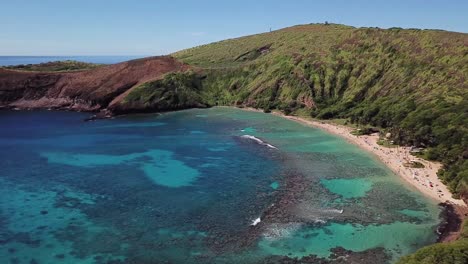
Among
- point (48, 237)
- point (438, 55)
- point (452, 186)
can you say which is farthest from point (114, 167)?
point (438, 55)

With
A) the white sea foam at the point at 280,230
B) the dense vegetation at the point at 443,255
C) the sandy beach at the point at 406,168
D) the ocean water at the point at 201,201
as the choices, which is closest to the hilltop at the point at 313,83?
the sandy beach at the point at 406,168

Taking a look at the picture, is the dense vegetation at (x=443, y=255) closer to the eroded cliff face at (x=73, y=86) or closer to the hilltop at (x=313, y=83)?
the hilltop at (x=313, y=83)

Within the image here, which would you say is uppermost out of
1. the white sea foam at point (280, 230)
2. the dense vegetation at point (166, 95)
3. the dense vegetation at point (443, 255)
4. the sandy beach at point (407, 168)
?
the dense vegetation at point (166, 95)

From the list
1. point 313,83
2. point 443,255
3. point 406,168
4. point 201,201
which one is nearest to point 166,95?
point 313,83

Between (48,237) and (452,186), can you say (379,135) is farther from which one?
(48,237)

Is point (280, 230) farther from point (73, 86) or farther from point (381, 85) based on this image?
point (73, 86)

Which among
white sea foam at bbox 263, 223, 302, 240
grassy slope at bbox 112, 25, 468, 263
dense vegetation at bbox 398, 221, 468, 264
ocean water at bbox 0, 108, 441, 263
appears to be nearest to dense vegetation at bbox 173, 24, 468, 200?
grassy slope at bbox 112, 25, 468, 263
